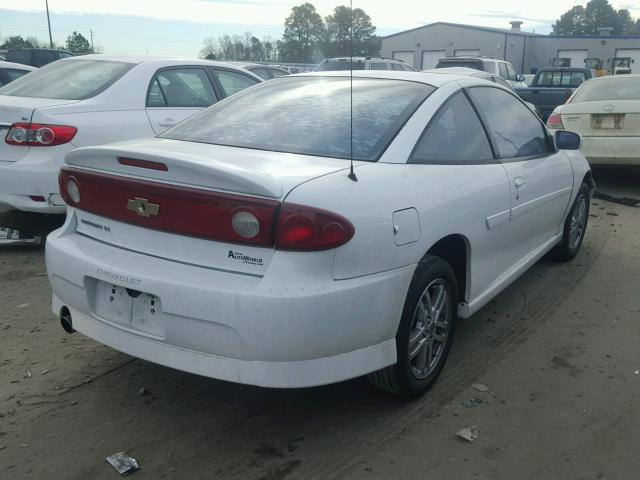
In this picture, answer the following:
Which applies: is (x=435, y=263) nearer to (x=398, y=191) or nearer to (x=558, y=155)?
(x=398, y=191)

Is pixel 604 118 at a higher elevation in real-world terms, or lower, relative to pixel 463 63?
lower

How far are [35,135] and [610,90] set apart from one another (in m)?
6.94

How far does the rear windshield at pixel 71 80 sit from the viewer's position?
5734mm

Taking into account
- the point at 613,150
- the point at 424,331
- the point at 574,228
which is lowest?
the point at 574,228

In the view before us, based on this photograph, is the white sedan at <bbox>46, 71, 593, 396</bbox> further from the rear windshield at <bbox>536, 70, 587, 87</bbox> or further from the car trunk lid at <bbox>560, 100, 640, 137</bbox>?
the rear windshield at <bbox>536, 70, 587, 87</bbox>

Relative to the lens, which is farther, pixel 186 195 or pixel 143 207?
pixel 143 207

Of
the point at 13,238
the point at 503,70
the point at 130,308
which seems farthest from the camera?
the point at 503,70

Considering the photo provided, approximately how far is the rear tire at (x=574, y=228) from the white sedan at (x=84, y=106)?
3.62 m

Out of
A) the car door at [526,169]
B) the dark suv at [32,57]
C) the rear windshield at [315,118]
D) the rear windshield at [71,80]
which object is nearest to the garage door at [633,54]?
the dark suv at [32,57]

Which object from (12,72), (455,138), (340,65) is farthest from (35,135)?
(340,65)

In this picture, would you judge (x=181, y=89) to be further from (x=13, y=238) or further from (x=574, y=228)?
(x=574, y=228)

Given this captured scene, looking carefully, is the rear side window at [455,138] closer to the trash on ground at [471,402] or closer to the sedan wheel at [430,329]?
the sedan wheel at [430,329]

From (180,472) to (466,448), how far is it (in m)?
1.23

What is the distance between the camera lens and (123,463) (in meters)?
2.68
